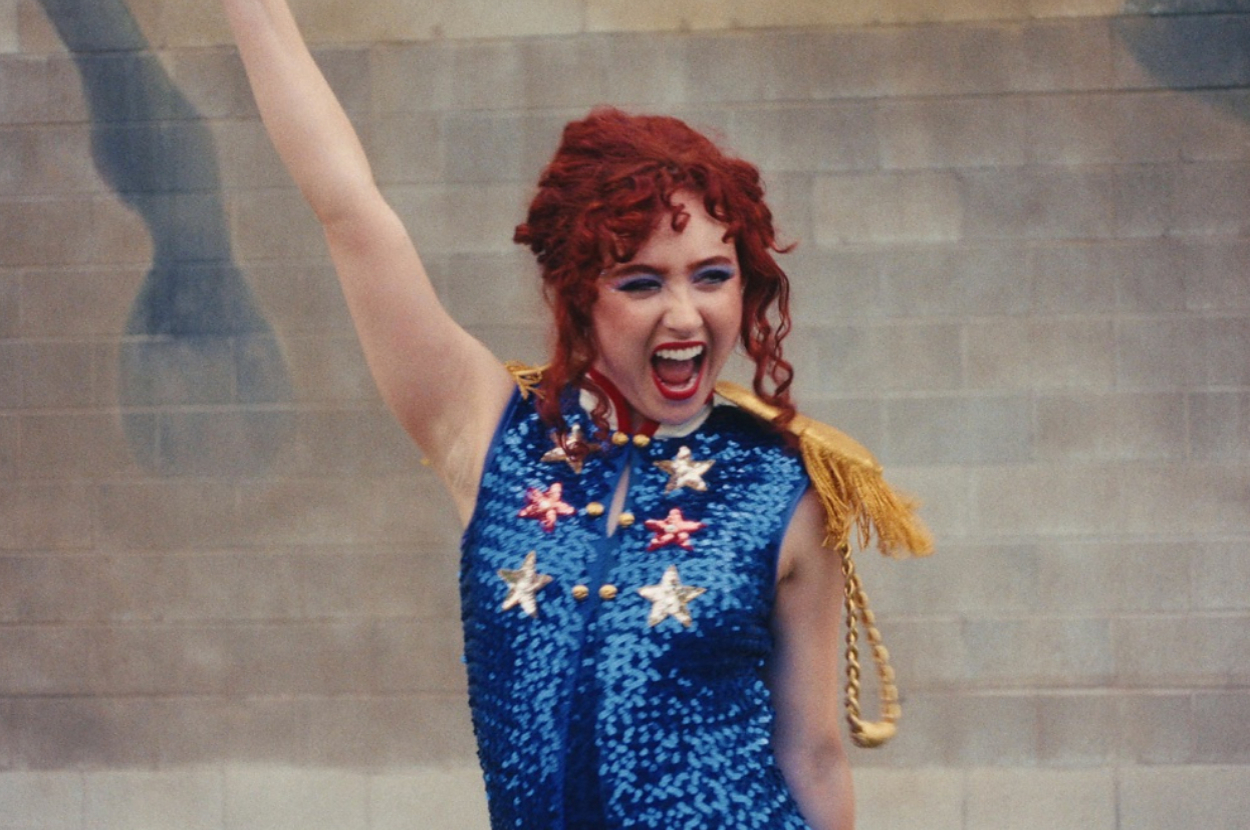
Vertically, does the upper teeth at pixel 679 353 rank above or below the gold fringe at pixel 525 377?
above

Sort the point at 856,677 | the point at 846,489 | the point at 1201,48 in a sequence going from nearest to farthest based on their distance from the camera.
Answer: the point at 846,489 < the point at 856,677 < the point at 1201,48

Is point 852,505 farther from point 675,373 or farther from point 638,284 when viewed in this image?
point 638,284

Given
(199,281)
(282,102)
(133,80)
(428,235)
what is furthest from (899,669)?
(282,102)

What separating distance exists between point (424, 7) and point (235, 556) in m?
1.68

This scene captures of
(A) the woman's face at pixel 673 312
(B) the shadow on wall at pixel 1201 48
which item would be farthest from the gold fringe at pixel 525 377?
(B) the shadow on wall at pixel 1201 48

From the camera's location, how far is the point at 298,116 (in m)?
1.79

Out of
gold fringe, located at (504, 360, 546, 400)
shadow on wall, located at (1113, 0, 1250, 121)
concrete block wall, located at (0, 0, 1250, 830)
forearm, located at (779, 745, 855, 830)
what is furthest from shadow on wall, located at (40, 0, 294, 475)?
forearm, located at (779, 745, 855, 830)

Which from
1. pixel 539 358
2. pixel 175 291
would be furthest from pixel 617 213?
pixel 175 291

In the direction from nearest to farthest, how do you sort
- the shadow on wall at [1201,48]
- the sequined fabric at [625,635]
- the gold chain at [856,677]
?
the sequined fabric at [625,635]
the gold chain at [856,677]
the shadow on wall at [1201,48]

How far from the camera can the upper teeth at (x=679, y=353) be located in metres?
1.87

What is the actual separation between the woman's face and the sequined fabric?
94 mm

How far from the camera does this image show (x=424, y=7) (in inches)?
183

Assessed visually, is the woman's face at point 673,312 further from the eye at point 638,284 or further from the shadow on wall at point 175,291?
the shadow on wall at point 175,291

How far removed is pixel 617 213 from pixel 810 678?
61 cm
